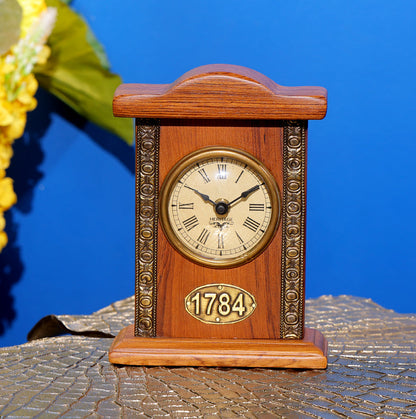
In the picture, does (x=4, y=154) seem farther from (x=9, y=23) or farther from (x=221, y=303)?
(x=221, y=303)

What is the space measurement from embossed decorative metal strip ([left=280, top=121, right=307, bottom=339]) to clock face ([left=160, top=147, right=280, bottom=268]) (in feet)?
0.07

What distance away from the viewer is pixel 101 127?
5.67 feet

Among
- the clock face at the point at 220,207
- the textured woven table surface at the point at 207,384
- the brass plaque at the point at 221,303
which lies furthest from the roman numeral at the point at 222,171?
the textured woven table surface at the point at 207,384

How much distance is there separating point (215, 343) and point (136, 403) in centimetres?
21

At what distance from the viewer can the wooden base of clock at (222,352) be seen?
2.98 feet

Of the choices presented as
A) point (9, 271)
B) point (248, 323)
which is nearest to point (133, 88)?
point (248, 323)

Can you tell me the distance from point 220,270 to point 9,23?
0.46 meters

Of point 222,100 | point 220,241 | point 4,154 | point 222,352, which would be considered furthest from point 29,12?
point 222,352

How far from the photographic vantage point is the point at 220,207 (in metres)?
0.92

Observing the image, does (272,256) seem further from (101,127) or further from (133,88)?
(101,127)

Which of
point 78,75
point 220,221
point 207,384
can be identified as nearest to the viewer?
point 207,384

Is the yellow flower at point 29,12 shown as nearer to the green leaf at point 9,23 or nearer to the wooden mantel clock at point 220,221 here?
the green leaf at point 9,23

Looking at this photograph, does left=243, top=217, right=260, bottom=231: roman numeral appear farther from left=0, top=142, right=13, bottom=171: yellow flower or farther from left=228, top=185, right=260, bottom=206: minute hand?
left=0, top=142, right=13, bottom=171: yellow flower

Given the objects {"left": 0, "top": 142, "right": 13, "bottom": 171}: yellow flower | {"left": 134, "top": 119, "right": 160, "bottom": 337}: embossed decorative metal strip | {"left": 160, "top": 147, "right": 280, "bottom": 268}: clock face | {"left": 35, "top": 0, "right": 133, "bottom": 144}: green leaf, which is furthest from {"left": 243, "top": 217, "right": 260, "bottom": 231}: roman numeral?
{"left": 35, "top": 0, "right": 133, "bottom": 144}: green leaf
